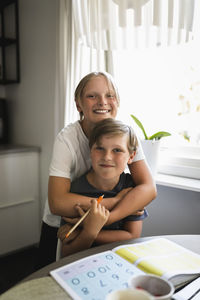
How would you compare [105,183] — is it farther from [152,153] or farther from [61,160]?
[152,153]

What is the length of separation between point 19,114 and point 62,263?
2.11 metres

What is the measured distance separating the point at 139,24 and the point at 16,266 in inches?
75.5

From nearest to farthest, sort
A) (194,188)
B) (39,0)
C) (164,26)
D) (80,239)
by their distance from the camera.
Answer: (80,239) < (164,26) < (194,188) < (39,0)

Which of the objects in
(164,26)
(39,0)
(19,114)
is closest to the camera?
(164,26)

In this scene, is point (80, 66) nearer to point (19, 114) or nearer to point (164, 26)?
point (164, 26)

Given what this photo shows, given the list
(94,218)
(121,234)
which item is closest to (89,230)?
(94,218)

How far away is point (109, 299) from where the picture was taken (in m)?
0.43

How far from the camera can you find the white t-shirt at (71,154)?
117 cm

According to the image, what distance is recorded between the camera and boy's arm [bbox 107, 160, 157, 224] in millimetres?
1046

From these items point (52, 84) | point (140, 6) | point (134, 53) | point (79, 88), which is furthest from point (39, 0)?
point (140, 6)

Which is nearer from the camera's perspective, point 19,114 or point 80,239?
point 80,239

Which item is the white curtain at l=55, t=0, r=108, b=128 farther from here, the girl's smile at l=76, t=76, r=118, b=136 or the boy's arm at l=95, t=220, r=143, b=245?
the boy's arm at l=95, t=220, r=143, b=245

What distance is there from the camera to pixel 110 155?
106 cm

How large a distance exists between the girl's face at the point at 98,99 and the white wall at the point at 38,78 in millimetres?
1070
